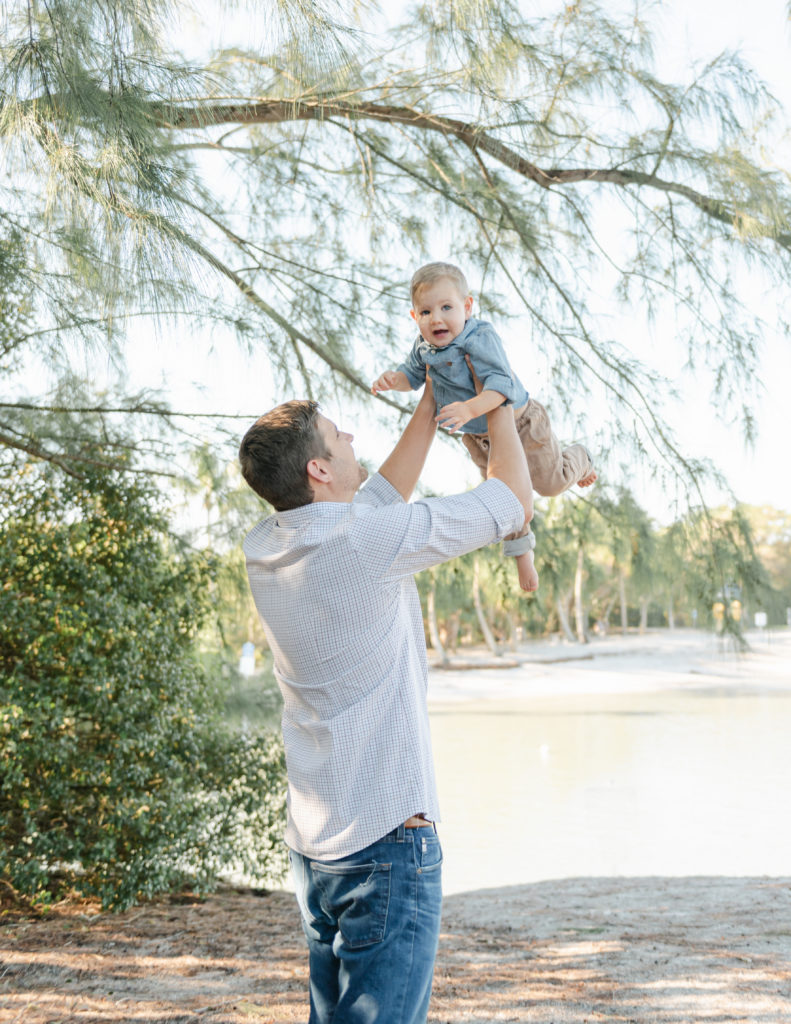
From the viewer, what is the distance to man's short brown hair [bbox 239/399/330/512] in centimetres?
131

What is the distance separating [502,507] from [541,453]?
1.91 feet

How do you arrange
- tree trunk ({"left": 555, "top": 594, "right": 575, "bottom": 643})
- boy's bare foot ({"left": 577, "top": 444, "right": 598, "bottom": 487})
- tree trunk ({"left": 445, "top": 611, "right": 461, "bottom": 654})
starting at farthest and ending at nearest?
1. tree trunk ({"left": 445, "top": 611, "right": 461, "bottom": 654})
2. tree trunk ({"left": 555, "top": 594, "right": 575, "bottom": 643})
3. boy's bare foot ({"left": 577, "top": 444, "right": 598, "bottom": 487})

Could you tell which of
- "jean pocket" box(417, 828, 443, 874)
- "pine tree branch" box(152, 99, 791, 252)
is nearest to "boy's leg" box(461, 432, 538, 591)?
"jean pocket" box(417, 828, 443, 874)

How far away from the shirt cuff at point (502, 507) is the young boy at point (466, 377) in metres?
0.19

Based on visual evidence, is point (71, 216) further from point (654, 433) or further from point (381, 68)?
point (654, 433)

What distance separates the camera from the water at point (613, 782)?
6.42 meters

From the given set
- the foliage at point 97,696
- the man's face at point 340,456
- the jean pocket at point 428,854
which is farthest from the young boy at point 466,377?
the foliage at point 97,696

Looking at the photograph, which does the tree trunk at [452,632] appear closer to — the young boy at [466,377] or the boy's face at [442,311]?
the young boy at [466,377]

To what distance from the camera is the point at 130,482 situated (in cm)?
375

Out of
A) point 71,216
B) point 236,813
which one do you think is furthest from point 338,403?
point 236,813

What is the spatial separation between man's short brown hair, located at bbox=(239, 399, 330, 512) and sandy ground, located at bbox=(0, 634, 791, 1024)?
72.5 inches

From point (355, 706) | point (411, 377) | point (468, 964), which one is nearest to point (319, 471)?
point (355, 706)

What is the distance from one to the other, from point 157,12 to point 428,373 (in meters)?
0.96

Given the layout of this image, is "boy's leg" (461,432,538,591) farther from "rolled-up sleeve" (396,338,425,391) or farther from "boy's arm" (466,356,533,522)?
"boy's arm" (466,356,533,522)
